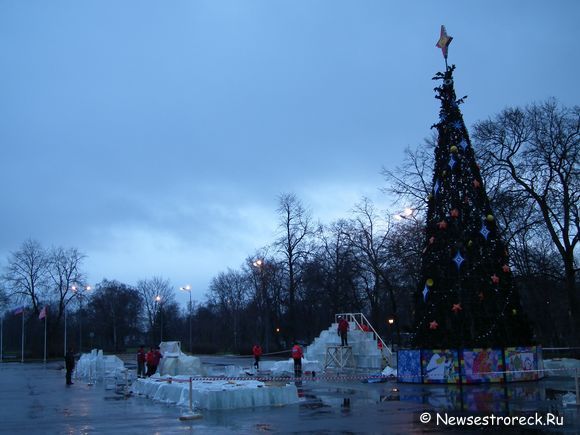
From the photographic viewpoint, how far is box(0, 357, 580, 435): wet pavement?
41.1 ft

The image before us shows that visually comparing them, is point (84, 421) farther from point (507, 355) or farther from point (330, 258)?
point (330, 258)

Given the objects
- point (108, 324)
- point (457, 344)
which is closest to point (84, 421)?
point (457, 344)

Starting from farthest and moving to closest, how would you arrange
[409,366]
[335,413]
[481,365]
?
[409,366] < [481,365] < [335,413]

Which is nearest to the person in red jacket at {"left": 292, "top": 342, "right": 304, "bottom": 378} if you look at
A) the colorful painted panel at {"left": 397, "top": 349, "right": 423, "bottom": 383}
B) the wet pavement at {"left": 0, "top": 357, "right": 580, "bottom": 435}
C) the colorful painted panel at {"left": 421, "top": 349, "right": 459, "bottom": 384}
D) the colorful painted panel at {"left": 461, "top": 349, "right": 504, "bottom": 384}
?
the colorful painted panel at {"left": 397, "top": 349, "right": 423, "bottom": 383}

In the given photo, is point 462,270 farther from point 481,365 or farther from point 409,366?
point 409,366

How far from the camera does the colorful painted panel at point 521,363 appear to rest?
21453 millimetres

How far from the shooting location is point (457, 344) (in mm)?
21656

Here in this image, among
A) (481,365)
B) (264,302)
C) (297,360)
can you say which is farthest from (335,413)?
(264,302)

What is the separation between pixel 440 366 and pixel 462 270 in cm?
369

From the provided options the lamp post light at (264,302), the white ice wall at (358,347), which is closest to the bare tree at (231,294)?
the lamp post light at (264,302)

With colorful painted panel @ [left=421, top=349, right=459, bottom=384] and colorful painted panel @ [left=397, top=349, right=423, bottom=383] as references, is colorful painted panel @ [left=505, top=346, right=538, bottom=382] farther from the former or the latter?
colorful painted panel @ [left=397, top=349, right=423, bottom=383]

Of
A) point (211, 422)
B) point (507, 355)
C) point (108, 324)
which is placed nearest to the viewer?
point (211, 422)

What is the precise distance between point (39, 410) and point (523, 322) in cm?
1724

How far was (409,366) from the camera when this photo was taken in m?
23.0
